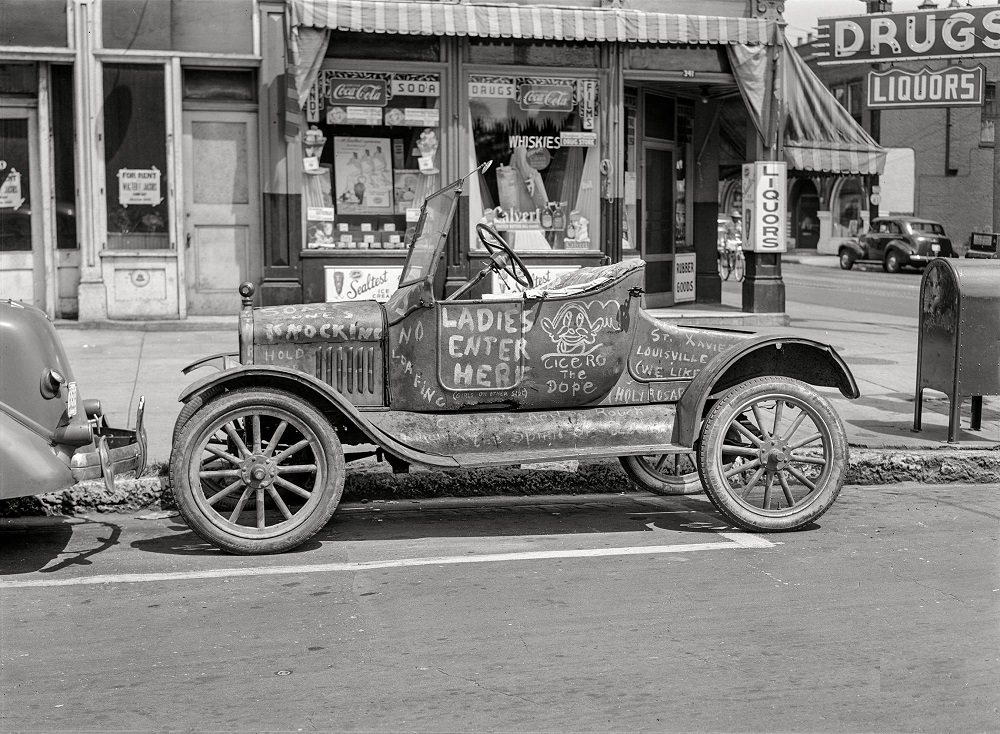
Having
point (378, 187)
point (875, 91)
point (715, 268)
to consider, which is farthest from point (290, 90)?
point (875, 91)

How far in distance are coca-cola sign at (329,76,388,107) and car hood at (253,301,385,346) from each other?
8113 mm

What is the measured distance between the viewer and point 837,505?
274 inches

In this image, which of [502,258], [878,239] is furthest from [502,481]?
[878,239]

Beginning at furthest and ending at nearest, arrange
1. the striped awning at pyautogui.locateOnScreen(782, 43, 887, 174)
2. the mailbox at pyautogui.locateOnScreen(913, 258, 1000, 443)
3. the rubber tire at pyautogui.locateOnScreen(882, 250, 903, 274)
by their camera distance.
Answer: the rubber tire at pyautogui.locateOnScreen(882, 250, 903, 274) → the striped awning at pyautogui.locateOnScreen(782, 43, 887, 174) → the mailbox at pyautogui.locateOnScreen(913, 258, 1000, 443)

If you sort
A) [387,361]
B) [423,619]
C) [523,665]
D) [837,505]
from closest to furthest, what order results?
[523,665], [423,619], [387,361], [837,505]

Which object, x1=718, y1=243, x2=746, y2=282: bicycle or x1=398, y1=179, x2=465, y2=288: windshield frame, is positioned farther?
x1=718, y1=243, x2=746, y2=282: bicycle

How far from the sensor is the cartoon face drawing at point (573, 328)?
6.10 m

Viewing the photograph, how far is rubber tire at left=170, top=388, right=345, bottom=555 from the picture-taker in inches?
221

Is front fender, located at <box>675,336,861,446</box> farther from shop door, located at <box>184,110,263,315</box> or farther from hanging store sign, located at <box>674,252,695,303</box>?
hanging store sign, located at <box>674,252,695,303</box>

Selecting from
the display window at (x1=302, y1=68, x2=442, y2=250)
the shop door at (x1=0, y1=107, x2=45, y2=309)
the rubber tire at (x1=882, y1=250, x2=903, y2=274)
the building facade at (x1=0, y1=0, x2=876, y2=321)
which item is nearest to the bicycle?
the rubber tire at (x1=882, y1=250, x2=903, y2=274)

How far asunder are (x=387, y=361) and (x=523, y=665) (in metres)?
2.25

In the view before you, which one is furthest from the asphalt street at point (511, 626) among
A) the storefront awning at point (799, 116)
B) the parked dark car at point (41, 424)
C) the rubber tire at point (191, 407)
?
the storefront awning at point (799, 116)

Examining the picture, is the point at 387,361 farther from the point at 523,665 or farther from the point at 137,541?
the point at 523,665

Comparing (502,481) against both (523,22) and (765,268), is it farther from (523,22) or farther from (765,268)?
(765,268)
